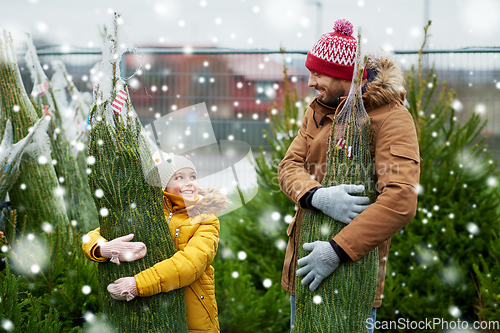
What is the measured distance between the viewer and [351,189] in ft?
5.35

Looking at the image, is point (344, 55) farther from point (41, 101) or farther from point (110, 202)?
point (41, 101)

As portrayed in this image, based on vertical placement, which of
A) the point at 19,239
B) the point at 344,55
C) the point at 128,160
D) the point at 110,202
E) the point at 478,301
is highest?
the point at 344,55

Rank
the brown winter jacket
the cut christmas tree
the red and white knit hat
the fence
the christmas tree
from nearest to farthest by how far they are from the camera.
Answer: the brown winter jacket
the red and white knit hat
the cut christmas tree
the christmas tree
the fence

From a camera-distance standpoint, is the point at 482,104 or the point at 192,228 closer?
the point at 192,228

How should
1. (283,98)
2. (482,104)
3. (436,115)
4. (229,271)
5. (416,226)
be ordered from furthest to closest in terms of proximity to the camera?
(482,104) < (283,98) < (436,115) < (416,226) < (229,271)

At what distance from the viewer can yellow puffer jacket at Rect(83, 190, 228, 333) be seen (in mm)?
1699

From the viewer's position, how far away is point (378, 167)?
1.68 metres

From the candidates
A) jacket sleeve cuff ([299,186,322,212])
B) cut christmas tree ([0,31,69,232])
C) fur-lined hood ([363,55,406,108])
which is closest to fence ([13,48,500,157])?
cut christmas tree ([0,31,69,232])

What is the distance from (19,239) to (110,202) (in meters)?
1.29

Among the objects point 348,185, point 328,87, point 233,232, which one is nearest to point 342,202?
point 348,185

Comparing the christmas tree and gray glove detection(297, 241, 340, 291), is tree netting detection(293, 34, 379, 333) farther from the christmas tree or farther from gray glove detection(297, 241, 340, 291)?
the christmas tree

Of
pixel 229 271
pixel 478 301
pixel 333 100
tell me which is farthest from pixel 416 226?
pixel 333 100

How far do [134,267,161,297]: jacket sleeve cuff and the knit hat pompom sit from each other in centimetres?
137

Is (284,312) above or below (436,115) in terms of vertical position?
below
